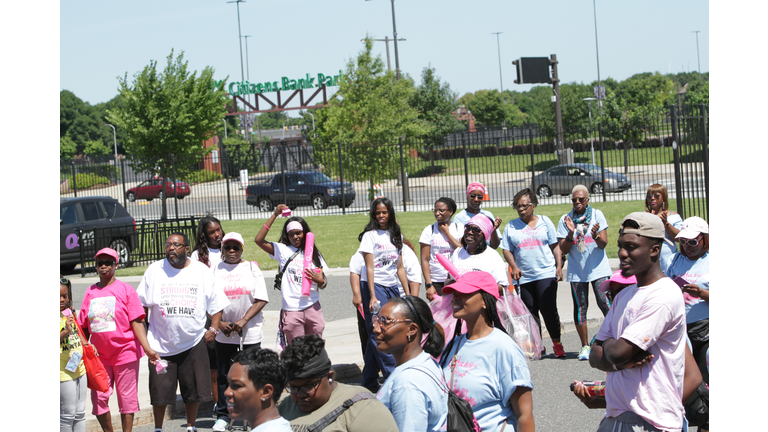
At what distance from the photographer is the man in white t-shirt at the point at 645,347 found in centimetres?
312

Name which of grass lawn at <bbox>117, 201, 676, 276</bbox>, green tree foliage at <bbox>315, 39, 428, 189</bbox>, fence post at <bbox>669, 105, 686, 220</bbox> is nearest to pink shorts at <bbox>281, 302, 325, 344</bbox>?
fence post at <bbox>669, 105, 686, 220</bbox>

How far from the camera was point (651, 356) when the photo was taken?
3154 mm

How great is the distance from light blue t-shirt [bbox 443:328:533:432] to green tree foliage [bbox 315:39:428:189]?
2242 centimetres

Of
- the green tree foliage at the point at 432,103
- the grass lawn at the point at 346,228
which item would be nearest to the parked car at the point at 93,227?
the grass lawn at the point at 346,228

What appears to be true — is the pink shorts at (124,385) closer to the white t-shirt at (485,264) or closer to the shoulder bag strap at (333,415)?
the white t-shirt at (485,264)

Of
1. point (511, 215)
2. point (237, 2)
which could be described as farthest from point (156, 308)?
point (237, 2)

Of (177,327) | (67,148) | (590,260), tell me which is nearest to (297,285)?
(177,327)

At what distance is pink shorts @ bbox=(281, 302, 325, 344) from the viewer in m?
6.23

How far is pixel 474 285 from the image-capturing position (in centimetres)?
339

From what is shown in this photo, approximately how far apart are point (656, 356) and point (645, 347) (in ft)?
0.55

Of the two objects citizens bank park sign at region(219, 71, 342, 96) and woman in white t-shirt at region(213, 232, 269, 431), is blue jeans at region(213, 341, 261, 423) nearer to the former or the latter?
woman in white t-shirt at region(213, 232, 269, 431)

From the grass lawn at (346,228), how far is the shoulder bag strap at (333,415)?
11392 millimetres

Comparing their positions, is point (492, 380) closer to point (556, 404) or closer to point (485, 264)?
point (485, 264)

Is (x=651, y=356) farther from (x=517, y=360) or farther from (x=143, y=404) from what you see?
(x=143, y=404)
